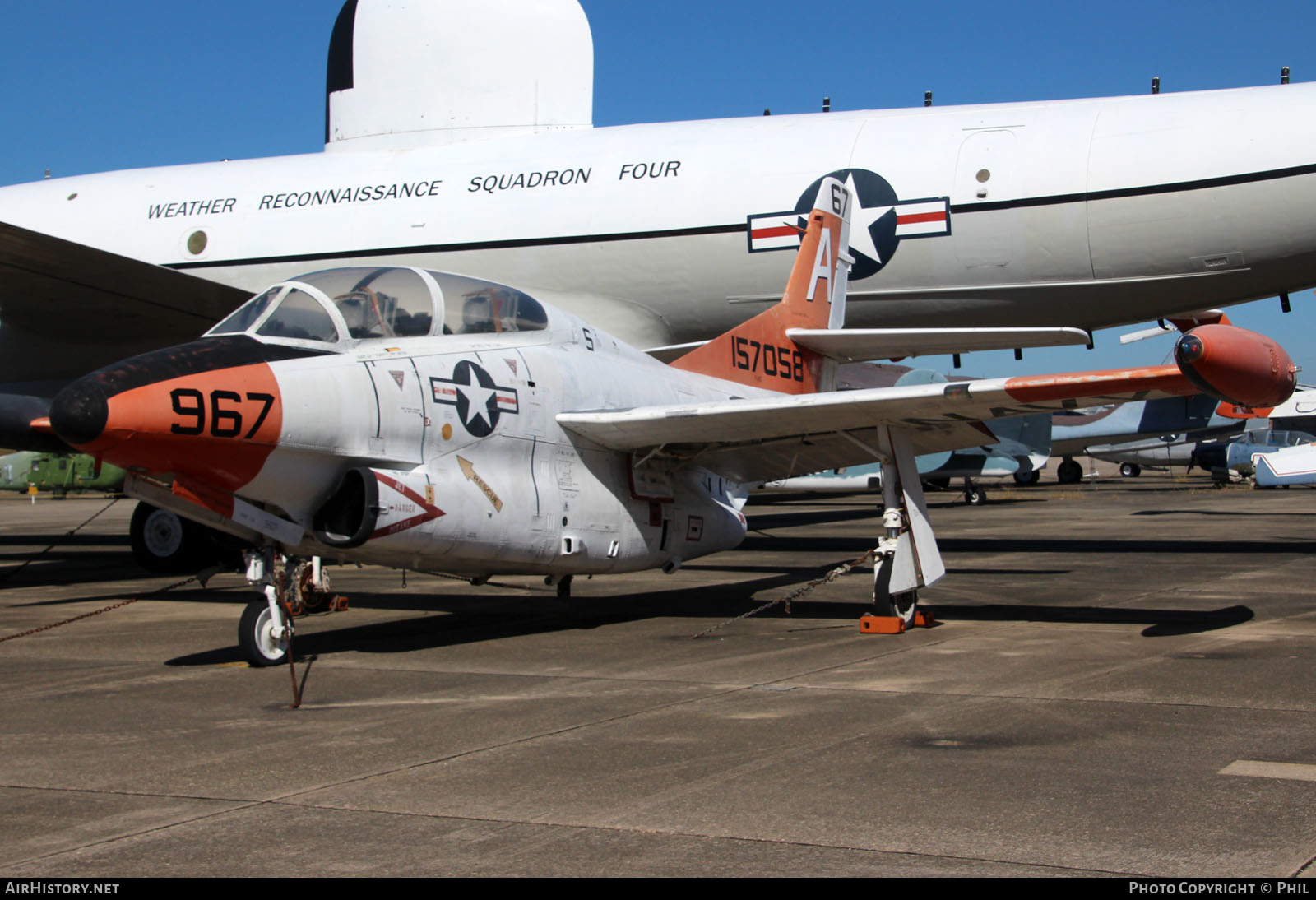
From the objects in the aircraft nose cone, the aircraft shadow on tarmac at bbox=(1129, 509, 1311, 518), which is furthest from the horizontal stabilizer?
the aircraft shadow on tarmac at bbox=(1129, 509, 1311, 518)

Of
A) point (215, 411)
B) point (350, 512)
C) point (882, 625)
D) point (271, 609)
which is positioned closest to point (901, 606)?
point (882, 625)

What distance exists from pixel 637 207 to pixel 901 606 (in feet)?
25.5

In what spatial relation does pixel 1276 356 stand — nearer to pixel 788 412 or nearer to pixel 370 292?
pixel 788 412

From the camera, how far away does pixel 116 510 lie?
38344 millimetres

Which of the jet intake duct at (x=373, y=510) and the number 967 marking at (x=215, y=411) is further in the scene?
the jet intake duct at (x=373, y=510)

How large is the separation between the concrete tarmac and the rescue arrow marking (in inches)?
42.3

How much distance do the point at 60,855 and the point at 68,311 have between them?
12835 millimetres

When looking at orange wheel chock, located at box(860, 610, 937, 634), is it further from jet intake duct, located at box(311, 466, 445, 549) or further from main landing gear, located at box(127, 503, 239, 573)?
main landing gear, located at box(127, 503, 239, 573)

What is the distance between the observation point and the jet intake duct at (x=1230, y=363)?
724 cm

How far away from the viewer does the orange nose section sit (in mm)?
6328

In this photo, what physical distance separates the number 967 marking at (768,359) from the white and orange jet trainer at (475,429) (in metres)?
0.92

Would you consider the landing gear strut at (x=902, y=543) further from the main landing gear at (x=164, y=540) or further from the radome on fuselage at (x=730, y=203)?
the main landing gear at (x=164, y=540)

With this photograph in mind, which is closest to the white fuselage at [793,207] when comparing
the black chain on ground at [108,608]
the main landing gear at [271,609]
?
the black chain on ground at [108,608]

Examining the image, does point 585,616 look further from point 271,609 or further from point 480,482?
point 271,609
